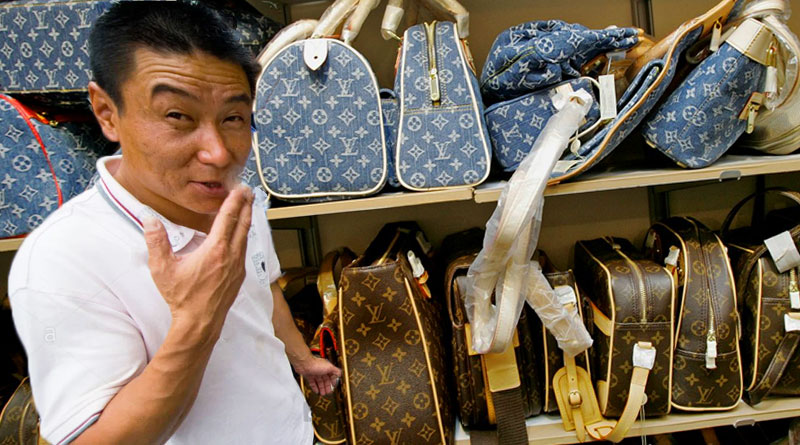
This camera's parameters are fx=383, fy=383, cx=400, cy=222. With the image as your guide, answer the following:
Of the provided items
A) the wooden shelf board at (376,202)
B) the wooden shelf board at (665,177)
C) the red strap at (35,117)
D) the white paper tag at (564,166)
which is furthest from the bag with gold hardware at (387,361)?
the red strap at (35,117)

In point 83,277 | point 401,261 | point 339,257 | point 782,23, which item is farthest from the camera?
point 339,257

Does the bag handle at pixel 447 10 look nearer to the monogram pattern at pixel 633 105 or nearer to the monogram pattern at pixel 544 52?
the monogram pattern at pixel 544 52

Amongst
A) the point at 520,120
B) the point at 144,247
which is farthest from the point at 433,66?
the point at 144,247

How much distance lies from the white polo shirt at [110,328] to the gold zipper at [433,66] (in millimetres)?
495

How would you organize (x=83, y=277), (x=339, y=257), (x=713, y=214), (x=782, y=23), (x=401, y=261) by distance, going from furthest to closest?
(x=713, y=214), (x=339, y=257), (x=401, y=261), (x=782, y=23), (x=83, y=277)

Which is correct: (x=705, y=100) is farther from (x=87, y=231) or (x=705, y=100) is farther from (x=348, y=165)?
(x=87, y=231)

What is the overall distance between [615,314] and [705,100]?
1.56 feet

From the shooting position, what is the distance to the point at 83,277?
0.40 metres

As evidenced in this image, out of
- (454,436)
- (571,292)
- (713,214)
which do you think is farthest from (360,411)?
(713,214)

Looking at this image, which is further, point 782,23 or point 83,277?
point 782,23

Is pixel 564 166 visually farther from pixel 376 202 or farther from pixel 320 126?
pixel 320 126

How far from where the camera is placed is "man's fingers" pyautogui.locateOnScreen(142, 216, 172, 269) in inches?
13.1

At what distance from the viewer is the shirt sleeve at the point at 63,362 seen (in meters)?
0.36

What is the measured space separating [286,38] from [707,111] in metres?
0.90
